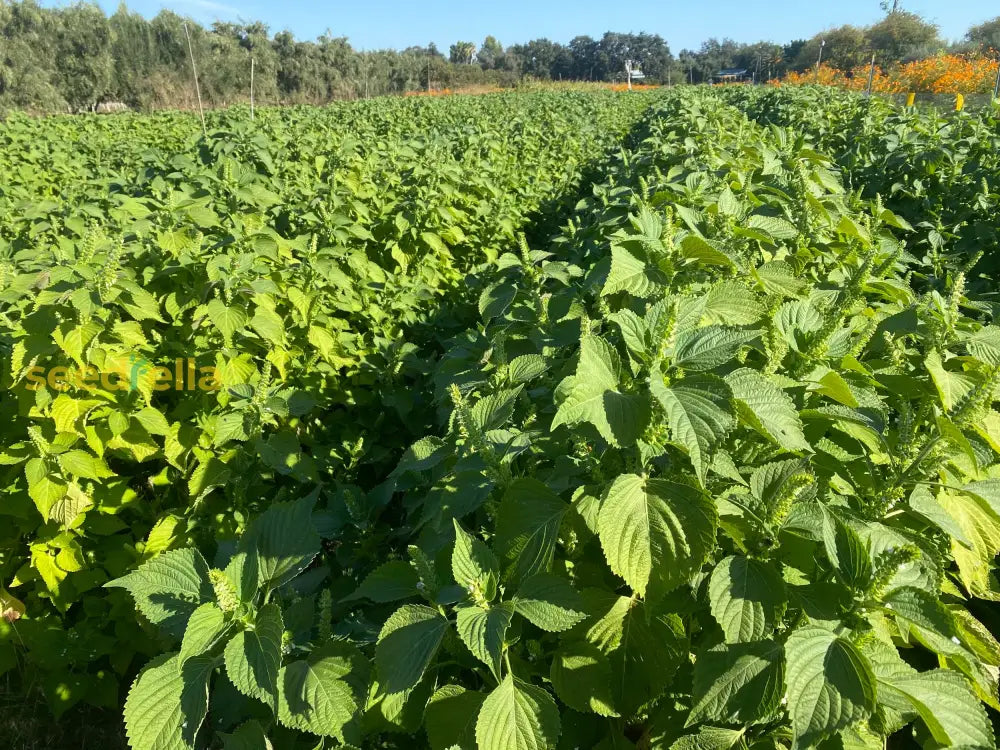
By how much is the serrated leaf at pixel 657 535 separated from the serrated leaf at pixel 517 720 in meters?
0.30

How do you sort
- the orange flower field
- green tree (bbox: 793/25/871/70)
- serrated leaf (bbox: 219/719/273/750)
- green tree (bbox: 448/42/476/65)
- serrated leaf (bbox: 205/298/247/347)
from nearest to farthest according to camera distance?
1. serrated leaf (bbox: 219/719/273/750)
2. serrated leaf (bbox: 205/298/247/347)
3. the orange flower field
4. green tree (bbox: 793/25/871/70)
5. green tree (bbox: 448/42/476/65)

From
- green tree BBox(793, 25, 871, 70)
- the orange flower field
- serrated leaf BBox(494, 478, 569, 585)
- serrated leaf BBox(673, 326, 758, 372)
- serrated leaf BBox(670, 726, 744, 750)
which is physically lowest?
serrated leaf BBox(670, 726, 744, 750)

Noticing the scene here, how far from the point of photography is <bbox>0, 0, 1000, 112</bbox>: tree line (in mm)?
34031

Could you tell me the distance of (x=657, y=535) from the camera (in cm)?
117

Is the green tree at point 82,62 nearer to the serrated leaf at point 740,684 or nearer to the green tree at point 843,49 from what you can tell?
the serrated leaf at point 740,684

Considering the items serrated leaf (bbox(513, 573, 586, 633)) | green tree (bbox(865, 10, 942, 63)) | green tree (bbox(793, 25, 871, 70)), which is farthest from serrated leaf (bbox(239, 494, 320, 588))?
green tree (bbox(865, 10, 942, 63))

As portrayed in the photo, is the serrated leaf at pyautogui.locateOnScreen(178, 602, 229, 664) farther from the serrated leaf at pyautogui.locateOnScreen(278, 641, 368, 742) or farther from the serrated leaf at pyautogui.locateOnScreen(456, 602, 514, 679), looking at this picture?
the serrated leaf at pyautogui.locateOnScreen(456, 602, 514, 679)

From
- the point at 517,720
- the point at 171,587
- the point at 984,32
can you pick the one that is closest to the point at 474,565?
the point at 517,720

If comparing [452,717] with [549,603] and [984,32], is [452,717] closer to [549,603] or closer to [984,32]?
[549,603]

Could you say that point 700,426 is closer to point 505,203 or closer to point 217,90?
point 505,203

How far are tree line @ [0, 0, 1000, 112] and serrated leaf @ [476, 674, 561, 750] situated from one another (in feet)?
90.7

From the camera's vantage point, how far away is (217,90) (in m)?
38.4

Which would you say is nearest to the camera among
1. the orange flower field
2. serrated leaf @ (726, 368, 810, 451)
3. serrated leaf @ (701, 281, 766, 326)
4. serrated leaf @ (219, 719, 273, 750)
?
serrated leaf @ (726, 368, 810, 451)

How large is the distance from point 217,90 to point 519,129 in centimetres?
3308
